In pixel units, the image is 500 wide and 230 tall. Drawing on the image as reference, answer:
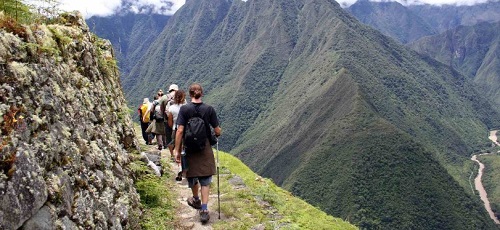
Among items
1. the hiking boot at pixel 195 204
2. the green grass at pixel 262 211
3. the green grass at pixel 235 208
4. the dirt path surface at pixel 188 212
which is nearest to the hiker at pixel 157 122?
the green grass at pixel 235 208

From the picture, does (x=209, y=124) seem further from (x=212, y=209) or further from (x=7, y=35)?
(x=7, y=35)

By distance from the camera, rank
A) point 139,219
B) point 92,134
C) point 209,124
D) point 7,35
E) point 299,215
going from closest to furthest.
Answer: point 7,35 → point 92,134 → point 139,219 → point 209,124 → point 299,215

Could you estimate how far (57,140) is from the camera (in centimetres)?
689

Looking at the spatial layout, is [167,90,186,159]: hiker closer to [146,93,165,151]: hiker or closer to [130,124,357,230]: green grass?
[130,124,357,230]: green grass

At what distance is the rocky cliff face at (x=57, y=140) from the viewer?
5.64 m

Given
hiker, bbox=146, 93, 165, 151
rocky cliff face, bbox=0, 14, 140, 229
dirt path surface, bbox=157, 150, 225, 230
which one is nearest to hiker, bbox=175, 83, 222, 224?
dirt path surface, bbox=157, 150, 225, 230

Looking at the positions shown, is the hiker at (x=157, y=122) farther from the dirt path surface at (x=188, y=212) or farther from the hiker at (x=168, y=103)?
the dirt path surface at (x=188, y=212)

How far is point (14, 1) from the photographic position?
7.32m

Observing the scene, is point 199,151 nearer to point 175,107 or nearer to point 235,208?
point 235,208

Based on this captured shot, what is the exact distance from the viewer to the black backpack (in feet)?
34.3

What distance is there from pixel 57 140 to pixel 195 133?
398 centimetres

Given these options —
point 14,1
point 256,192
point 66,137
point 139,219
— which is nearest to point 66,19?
point 14,1

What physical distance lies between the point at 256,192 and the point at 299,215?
1.93m

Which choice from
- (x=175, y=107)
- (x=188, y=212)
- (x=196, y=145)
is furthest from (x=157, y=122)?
(x=196, y=145)
